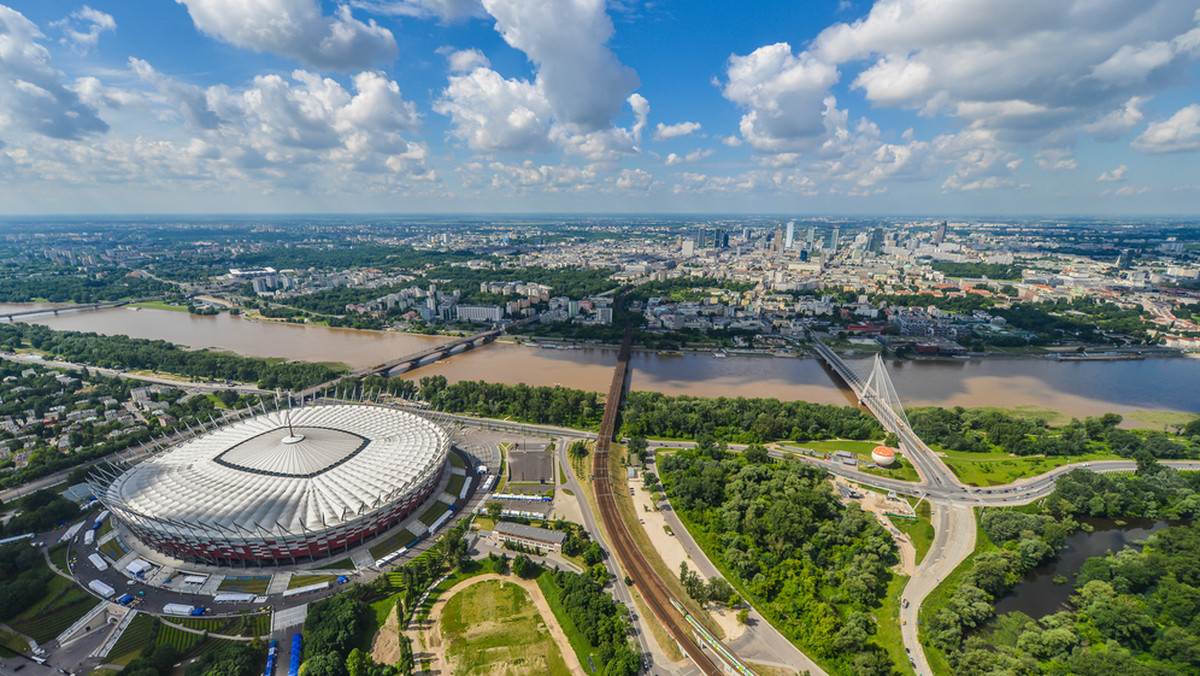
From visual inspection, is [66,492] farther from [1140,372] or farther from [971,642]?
[1140,372]

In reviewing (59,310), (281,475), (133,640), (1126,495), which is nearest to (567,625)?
(281,475)

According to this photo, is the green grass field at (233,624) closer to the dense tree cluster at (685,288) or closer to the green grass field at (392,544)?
the green grass field at (392,544)

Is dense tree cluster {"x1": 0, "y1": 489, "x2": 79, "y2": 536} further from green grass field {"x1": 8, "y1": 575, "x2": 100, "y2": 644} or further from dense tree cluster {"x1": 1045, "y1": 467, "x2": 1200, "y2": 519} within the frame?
dense tree cluster {"x1": 1045, "y1": 467, "x2": 1200, "y2": 519}

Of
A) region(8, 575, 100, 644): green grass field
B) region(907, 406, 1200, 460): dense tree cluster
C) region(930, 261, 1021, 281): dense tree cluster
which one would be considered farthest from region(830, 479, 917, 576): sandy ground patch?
region(930, 261, 1021, 281): dense tree cluster

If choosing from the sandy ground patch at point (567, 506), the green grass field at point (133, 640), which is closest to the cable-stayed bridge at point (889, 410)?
the sandy ground patch at point (567, 506)

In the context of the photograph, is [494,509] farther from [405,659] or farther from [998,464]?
[998,464]

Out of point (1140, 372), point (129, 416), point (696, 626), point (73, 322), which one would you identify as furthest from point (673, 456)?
point (73, 322)

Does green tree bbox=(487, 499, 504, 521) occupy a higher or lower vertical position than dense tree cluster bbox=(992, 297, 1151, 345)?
lower
